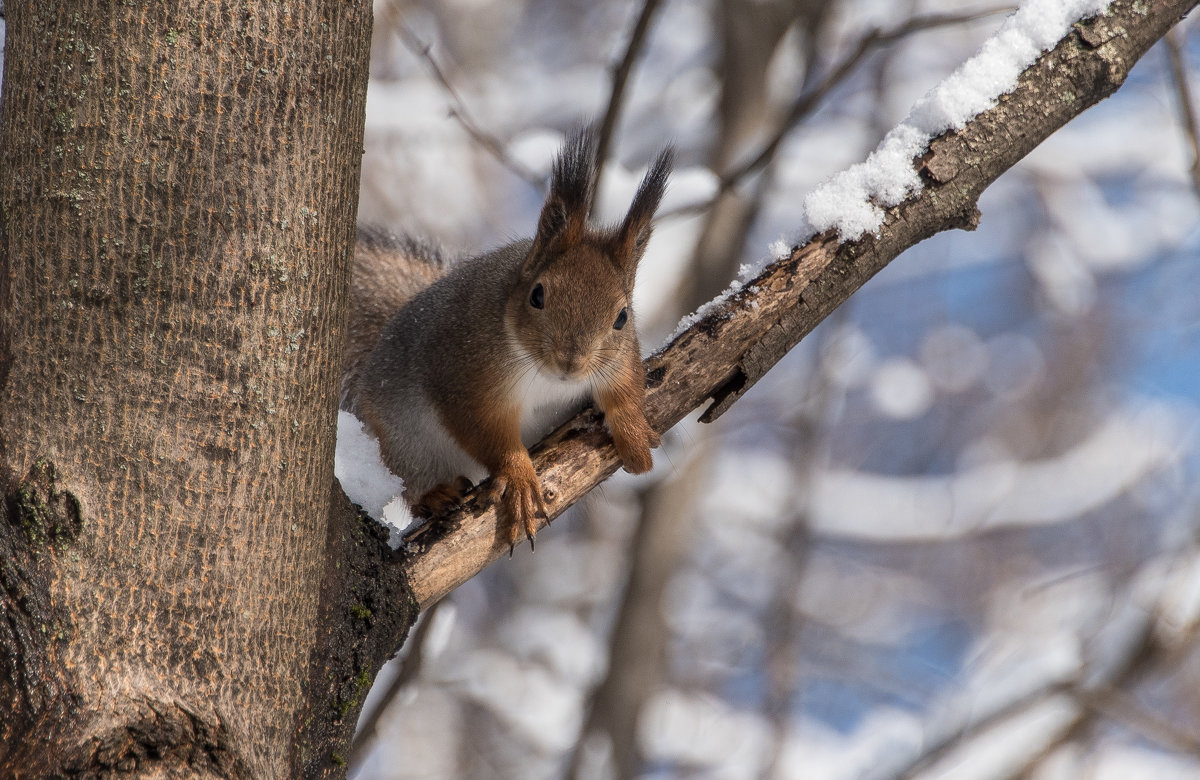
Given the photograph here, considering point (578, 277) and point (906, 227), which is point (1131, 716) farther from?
point (578, 277)

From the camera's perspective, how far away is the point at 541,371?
1882 mm

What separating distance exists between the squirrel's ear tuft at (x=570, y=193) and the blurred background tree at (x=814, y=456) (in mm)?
1402

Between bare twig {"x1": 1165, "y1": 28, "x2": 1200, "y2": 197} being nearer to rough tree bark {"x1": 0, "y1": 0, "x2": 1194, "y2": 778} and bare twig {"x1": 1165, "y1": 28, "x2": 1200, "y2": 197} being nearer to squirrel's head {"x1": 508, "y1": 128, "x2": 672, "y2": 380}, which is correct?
squirrel's head {"x1": 508, "y1": 128, "x2": 672, "y2": 380}

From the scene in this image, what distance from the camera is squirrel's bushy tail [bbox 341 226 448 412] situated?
2.52m

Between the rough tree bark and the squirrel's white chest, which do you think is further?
the squirrel's white chest

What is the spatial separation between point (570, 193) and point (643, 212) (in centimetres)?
14

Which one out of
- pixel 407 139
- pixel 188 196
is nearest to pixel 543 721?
pixel 407 139

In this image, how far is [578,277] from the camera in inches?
76.0

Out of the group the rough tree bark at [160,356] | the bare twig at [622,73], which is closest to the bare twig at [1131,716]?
the bare twig at [622,73]

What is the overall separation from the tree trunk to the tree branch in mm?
529

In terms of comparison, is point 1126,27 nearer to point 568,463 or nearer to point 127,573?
point 568,463

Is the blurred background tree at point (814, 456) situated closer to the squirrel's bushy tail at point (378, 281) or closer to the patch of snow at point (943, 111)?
the squirrel's bushy tail at point (378, 281)

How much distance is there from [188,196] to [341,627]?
1.82 feet

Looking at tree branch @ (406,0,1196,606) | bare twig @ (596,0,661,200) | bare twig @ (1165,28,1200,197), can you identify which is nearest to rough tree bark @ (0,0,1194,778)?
tree branch @ (406,0,1196,606)
